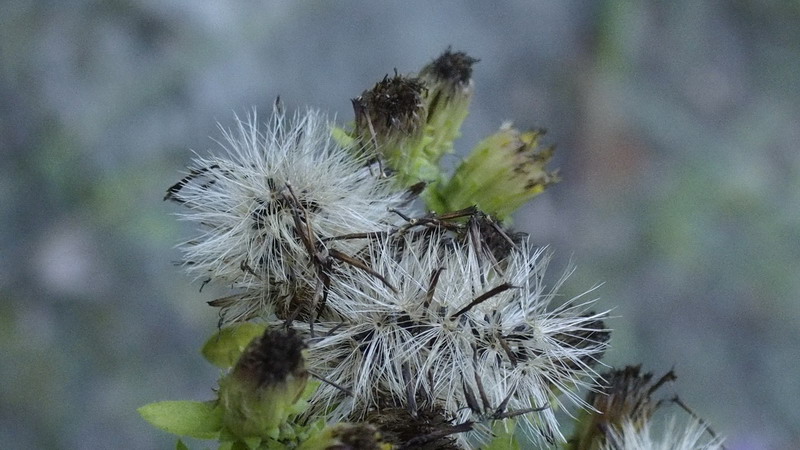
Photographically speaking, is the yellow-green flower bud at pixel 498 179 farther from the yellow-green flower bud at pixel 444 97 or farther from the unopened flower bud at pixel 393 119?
the unopened flower bud at pixel 393 119

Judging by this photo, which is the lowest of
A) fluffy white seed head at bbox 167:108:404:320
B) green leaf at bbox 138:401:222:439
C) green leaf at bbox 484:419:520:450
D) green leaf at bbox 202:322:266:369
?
green leaf at bbox 138:401:222:439

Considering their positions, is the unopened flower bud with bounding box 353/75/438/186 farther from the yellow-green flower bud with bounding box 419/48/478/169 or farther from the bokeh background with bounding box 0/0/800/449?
the bokeh background with bounding box 0/0/800/449

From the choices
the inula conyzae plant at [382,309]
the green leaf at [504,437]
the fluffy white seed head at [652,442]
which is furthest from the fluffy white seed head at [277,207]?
the fluffy white seed head at [652,442]

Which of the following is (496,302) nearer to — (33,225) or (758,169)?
(33,225)

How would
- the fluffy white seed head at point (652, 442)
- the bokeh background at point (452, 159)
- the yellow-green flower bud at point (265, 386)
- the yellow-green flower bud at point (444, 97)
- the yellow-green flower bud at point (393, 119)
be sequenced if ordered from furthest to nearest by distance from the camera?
the bokeh background at point (452, 159) < the yellow-green flower bud at point (444, 97) < the yellow-green flower bud at point (393, 119) < the fluffy white seed head at point (652, 442) < the yellow-green flower bud at point (265, 386)

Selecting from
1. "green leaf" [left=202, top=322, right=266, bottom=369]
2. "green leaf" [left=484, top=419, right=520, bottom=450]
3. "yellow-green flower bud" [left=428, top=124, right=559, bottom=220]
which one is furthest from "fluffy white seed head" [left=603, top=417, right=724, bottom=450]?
"green leaf" [left=202, top=322, right=266, bottom=369]

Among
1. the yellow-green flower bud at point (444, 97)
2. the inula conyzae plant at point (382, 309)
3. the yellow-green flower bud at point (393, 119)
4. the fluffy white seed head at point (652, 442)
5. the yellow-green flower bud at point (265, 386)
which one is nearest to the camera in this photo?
the yellow-green flower bud at point (265, 386)

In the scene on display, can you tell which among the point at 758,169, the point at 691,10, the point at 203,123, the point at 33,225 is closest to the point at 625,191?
the point at 758,169
